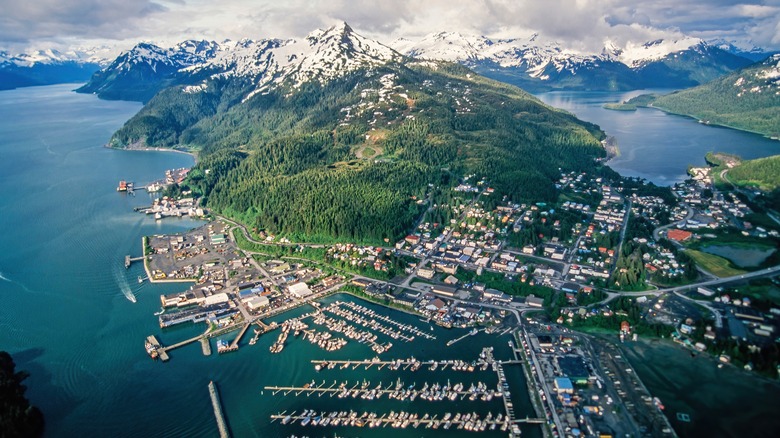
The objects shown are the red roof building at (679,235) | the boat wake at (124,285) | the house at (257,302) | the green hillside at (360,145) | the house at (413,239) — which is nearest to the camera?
the house at (257,302)

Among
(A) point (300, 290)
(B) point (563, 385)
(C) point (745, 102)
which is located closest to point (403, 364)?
(B) point (563, 385)

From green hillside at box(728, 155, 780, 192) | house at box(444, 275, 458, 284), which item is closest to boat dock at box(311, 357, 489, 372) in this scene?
house at box(444, 275, 458, 284)

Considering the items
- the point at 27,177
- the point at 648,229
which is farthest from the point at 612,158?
the point at 27,177

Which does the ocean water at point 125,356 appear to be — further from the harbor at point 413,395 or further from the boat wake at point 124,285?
the harbor at point 413,395

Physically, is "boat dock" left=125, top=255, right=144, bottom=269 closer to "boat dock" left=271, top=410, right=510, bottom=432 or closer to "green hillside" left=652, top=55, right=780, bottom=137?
"boat dock" left=271, top=410, right=510, bottom=432

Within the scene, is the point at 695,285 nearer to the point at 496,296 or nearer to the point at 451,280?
the point at 496,296

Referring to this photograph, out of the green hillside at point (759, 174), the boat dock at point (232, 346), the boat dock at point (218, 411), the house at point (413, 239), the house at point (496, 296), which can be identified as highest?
the green hillside at point (759, 174)

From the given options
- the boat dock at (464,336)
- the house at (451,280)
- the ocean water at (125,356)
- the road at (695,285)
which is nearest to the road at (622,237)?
the road at (695,285)
